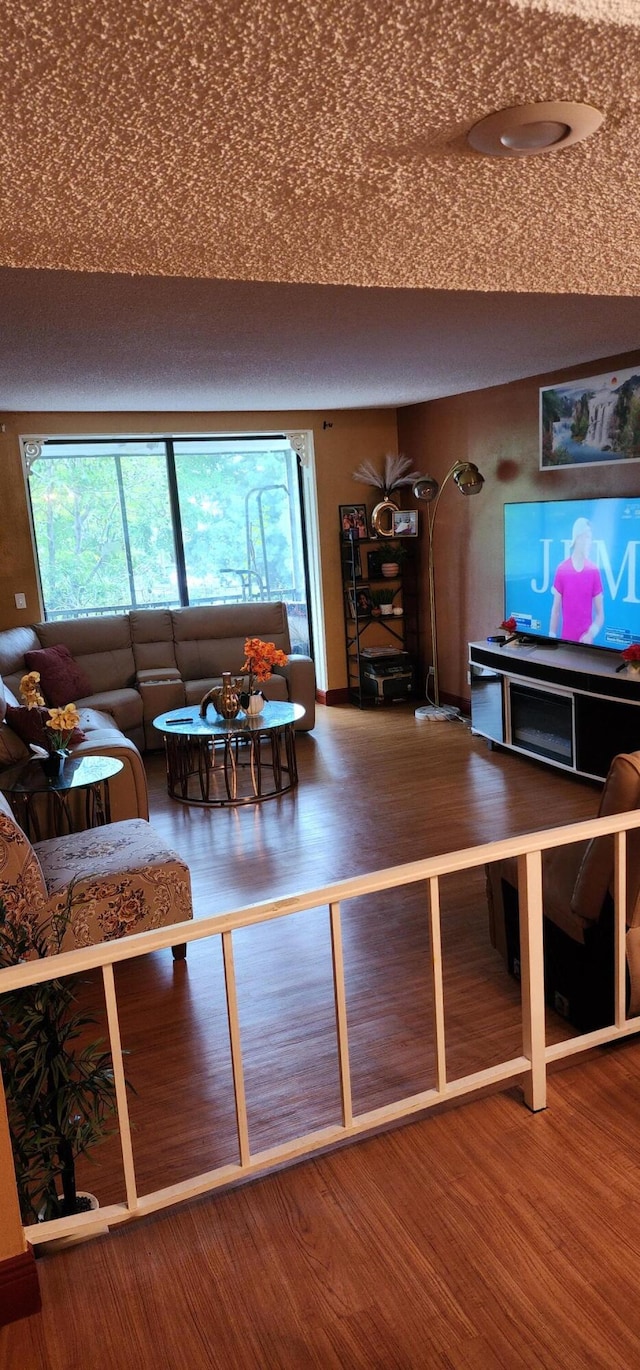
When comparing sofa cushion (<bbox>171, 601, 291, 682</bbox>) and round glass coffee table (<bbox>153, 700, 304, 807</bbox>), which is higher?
sofa cushion (<bbox>171, 601, 291, 682</bbox>)

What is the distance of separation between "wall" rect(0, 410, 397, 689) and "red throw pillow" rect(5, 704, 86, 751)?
2567mm

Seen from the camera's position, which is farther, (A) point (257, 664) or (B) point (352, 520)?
(B) point (352, 520)

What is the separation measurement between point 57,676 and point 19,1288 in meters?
4.96

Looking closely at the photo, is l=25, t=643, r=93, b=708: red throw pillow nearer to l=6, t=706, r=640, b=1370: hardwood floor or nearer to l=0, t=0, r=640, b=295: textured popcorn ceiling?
l=6, t=706, r=640, b=1370: hardwood floor

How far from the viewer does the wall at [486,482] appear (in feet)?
18.7

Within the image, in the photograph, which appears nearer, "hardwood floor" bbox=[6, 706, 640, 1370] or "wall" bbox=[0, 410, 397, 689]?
"hardwood floor" bbox=[6, 706, 640, 1370]

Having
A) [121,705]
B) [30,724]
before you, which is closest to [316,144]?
[30,724]

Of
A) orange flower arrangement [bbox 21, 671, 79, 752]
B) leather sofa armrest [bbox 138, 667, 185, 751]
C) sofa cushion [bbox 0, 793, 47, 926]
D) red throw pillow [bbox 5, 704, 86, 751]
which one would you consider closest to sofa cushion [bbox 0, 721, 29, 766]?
red throw pillow [bbox 5, 704, 86, 751]

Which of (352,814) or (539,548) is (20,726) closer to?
(352,814)

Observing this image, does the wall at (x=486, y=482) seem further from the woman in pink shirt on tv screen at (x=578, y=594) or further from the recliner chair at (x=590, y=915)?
the recliner chair at (x=590, y=915)

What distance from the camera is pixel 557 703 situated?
17.7 ft

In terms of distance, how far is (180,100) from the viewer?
88cm

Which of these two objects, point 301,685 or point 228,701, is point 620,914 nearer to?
point 228,701

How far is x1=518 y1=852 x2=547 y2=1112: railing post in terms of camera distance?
187 cm
